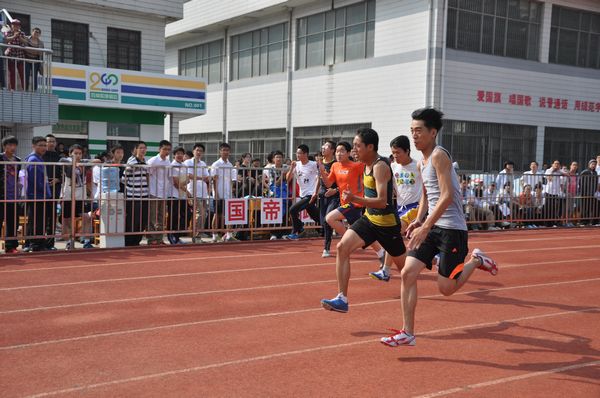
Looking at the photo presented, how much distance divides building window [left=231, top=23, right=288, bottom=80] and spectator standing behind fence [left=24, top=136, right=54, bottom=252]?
1938 cm

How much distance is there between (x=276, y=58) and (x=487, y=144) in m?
10.9

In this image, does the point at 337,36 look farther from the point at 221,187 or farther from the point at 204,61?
the point at 221,187

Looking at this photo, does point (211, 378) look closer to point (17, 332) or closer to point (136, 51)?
point (17, 332)

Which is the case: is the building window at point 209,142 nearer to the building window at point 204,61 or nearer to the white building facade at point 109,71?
the building window at point 204,61

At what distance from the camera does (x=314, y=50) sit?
27.4 meters

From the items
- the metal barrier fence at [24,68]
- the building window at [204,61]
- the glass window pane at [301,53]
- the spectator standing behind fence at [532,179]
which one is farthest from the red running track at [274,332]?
the building window at [204,61]

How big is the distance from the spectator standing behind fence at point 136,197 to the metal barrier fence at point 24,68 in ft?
13.7

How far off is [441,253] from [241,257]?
603cm

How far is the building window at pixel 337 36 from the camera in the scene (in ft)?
81.8

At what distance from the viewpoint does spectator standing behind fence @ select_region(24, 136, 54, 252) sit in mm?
10734

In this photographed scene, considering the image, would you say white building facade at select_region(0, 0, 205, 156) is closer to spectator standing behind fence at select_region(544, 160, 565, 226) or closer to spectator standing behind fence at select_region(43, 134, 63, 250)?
spectator standing behind fence at select_region(43, 134, 63, 250)

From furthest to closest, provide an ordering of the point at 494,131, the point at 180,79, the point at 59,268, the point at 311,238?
the point at 494,131
the point at 180,79
the point at 311,238
the point at 59,268

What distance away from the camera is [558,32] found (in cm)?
2550

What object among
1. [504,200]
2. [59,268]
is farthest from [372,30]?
[59,268]
